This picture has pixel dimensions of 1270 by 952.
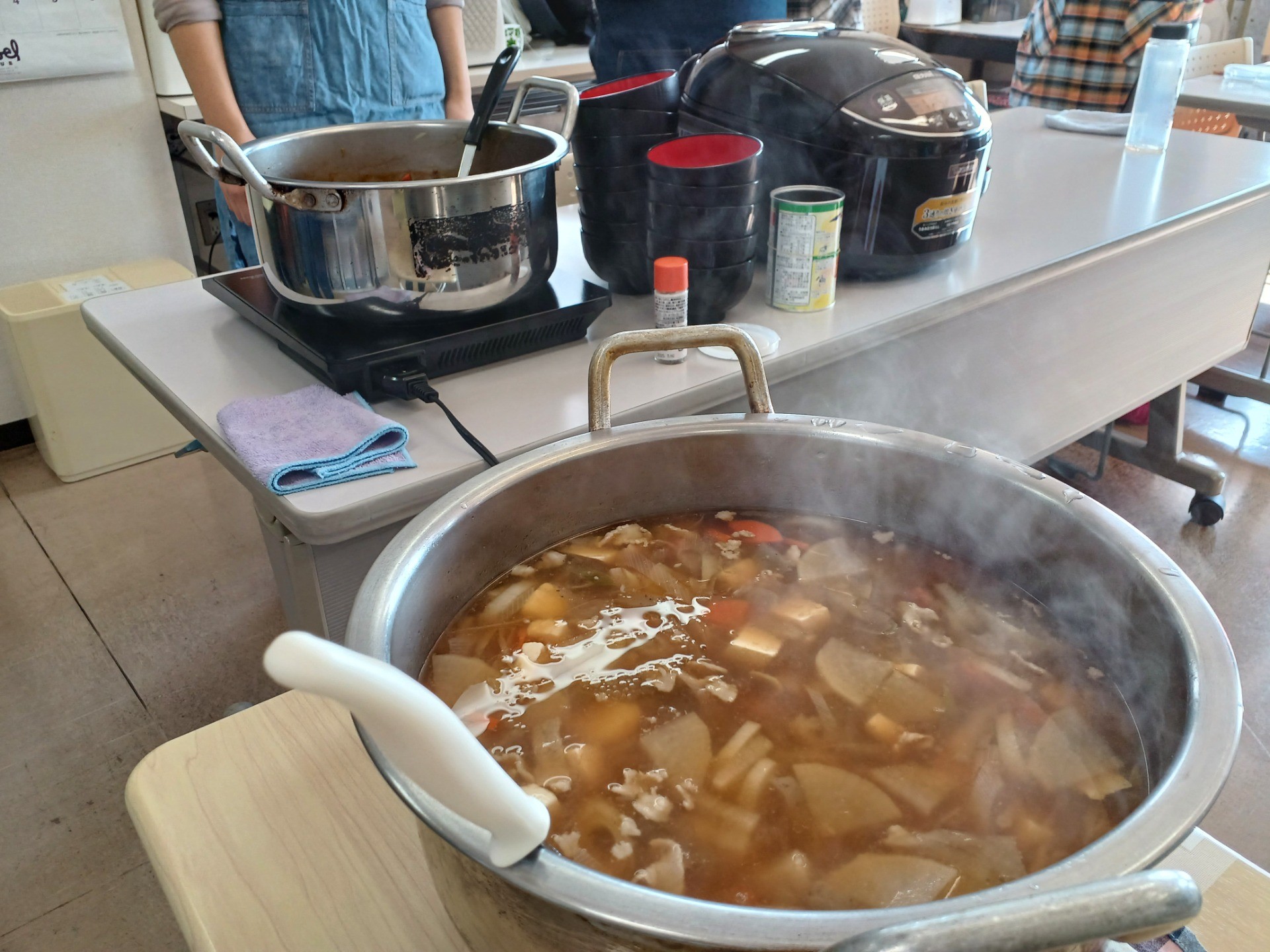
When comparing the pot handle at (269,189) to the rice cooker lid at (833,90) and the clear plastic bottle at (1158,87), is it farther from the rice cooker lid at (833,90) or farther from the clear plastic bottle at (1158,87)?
the clear plastic bottle at (1158,87)

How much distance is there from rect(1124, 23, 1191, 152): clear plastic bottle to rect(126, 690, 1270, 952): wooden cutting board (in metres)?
1.74

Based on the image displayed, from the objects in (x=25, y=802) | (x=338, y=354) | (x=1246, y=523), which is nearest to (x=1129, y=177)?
(x=1246, y=523)

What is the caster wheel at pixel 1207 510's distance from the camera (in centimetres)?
235

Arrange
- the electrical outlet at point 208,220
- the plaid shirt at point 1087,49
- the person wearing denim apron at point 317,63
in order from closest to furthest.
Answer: the person wearing denim apron at point 317,63 < the plaid shirt at point 1087,49 < the electrical outlet at point 208,220

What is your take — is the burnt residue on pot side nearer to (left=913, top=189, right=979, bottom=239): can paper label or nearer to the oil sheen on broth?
the oil sheen on broth

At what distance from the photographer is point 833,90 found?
4.40 feet

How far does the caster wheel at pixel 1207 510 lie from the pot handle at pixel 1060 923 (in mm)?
2330

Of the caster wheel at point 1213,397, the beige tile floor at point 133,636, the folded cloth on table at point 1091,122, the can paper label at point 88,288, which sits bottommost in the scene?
the beige tile floor at point 133,636

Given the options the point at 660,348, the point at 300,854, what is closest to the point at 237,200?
the point at 660,348

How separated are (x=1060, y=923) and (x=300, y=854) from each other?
0.55 metres

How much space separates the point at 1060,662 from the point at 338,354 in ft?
2.69

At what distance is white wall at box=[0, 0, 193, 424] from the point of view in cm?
262

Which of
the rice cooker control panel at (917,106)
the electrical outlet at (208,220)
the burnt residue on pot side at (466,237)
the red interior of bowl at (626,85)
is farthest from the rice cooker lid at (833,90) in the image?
the electrical outlet at (208,220)

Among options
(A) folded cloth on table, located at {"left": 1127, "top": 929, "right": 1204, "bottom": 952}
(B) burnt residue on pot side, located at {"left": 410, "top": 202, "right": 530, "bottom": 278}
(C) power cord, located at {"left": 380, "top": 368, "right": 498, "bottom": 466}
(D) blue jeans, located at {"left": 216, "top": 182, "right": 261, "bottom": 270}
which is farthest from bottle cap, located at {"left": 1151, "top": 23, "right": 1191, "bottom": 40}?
(D) blue jeans, located at {"left": 216, "top": 182, "right": 261, "bottom": 270}
